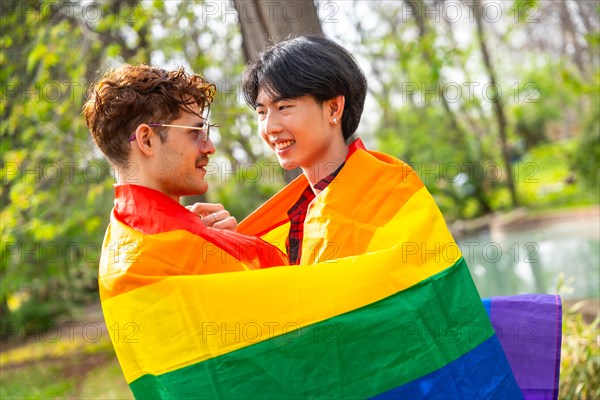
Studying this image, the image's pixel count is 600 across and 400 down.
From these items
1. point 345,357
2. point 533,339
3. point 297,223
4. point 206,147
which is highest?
point 206,147

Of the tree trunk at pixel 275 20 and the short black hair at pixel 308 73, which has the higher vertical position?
the tree trunk at pixel 275 20

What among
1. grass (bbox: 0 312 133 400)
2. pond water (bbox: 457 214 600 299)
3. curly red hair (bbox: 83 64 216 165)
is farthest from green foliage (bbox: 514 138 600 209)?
curly red hair (bbox: 83 64 216 165)

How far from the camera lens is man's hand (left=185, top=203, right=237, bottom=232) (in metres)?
2.86

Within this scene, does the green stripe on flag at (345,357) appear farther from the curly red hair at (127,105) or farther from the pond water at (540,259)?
the pond water at (540,259)

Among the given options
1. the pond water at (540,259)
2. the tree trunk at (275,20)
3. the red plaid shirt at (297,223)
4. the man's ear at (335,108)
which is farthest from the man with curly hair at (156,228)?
the pond water at (540,259)

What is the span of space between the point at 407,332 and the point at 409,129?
48.1 ft

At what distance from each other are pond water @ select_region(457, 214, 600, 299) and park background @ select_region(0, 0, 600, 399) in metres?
0.04

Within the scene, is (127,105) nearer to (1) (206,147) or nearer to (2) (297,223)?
(1) (206,147)

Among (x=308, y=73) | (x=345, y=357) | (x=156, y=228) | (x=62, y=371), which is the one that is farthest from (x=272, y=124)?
(x=62, y=371)

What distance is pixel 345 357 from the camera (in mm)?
2283

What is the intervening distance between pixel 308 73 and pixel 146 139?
63cm

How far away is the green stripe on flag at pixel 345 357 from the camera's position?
223 centimetres

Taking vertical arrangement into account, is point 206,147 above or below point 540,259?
above

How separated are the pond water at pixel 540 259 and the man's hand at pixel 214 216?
17.6 ft
